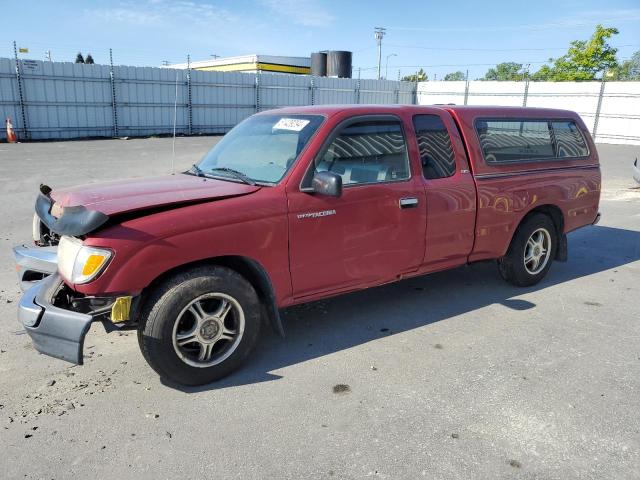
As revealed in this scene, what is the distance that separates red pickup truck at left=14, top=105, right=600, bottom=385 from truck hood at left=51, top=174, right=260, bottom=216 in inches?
0.5

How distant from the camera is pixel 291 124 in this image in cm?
422

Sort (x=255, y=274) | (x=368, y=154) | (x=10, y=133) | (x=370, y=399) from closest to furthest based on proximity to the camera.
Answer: (x=370, y=399) < (x=255, y=274) < (x=368, y=154) < (x=10, y=133)

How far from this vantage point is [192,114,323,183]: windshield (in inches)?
154

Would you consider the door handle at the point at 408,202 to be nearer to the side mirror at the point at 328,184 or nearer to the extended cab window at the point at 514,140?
the side mirror at the point at 328,184

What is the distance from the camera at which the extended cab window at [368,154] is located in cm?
398

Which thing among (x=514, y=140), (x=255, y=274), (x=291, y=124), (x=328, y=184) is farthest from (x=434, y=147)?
(x=255, y=274)

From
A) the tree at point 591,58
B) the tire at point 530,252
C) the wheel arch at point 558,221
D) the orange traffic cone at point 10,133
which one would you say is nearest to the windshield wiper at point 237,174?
the tire at point 530,252

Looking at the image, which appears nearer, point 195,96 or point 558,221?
point 558,221

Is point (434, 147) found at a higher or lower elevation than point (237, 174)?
higher

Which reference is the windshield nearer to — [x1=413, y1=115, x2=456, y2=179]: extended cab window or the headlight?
[x1=413, y1=115, x2=456, y2=179]: extended cab window

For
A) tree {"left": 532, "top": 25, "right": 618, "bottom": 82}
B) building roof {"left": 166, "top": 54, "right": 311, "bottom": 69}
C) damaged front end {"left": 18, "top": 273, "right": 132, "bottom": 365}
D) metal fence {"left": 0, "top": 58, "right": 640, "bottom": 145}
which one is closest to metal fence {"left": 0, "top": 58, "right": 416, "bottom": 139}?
metal fence {"left": 0, "top": 58, "right": 640, "bottom": 145}

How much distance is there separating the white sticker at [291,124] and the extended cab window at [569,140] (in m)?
3.09

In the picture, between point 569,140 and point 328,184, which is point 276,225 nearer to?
point 328,184

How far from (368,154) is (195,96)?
23.3 meters
